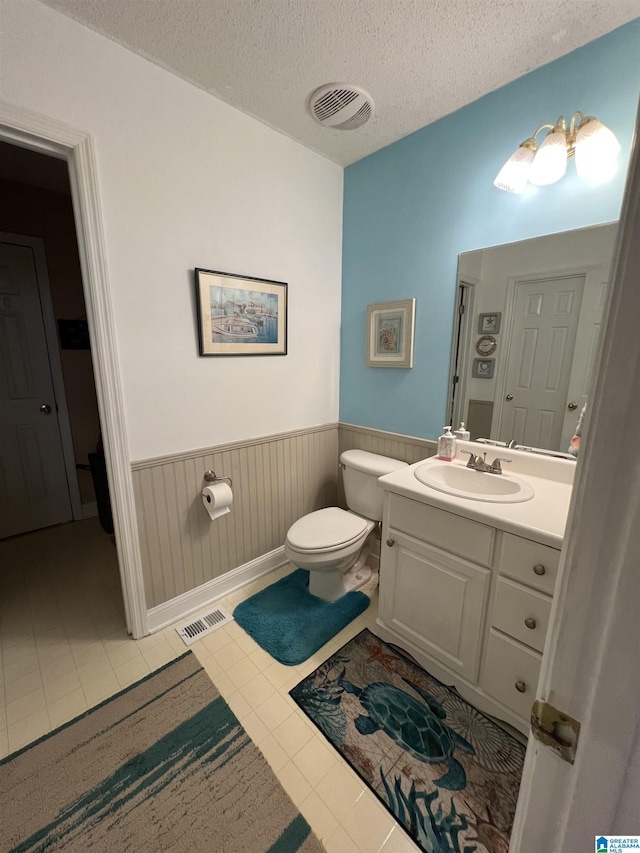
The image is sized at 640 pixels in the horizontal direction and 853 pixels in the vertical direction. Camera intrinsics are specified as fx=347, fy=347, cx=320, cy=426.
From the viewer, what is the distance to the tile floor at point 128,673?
110 cm

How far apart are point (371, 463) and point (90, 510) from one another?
243 cm

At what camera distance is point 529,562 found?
1142 mm

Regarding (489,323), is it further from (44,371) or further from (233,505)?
(44,371)

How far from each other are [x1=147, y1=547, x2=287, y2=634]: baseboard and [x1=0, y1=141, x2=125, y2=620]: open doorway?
0.68 meters

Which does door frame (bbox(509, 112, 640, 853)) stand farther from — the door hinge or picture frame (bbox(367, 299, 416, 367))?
picture frame (bbox(367, 299, 416, 367))

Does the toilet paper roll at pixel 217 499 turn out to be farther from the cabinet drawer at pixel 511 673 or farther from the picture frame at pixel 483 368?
the picture frame at pixel 483 368

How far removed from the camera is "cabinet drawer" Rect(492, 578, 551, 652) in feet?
3.74

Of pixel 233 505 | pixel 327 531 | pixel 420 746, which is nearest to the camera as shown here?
pixel 420 746

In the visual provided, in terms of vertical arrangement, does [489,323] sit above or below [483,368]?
above

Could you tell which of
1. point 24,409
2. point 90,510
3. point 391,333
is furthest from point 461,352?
point 90,510

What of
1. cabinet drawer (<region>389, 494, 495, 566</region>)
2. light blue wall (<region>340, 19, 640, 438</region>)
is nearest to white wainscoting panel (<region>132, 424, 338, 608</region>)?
light blue wall (<region>340, 19, 640, 438</region>)

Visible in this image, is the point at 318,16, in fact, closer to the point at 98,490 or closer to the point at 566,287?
the point at 566,287

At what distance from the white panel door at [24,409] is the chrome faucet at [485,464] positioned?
9.67ft

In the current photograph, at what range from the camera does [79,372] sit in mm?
2781
